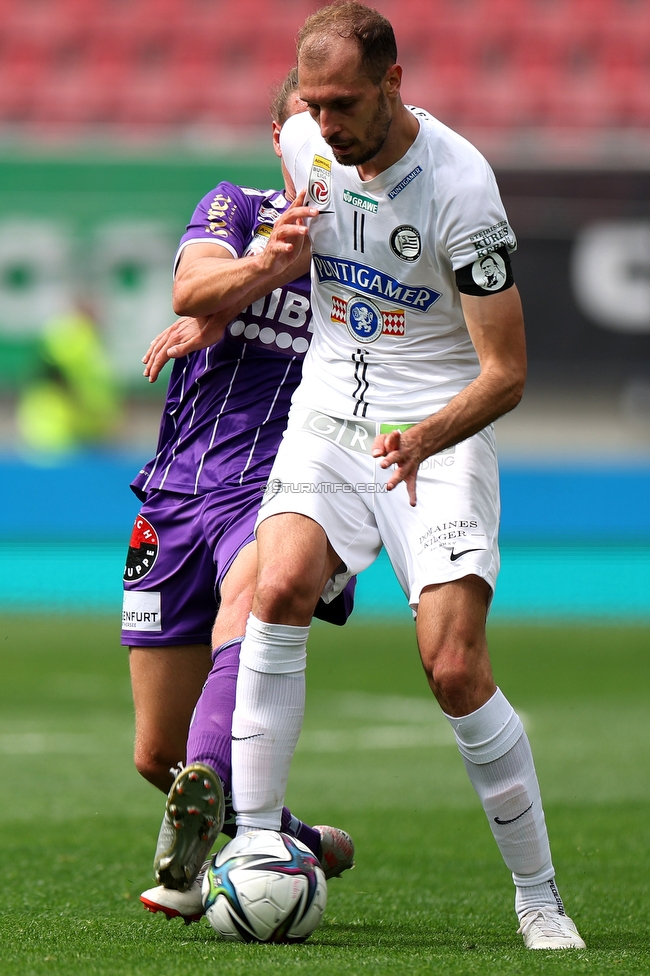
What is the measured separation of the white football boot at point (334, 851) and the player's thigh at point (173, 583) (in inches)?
24.6

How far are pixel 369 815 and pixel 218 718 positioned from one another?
2.51 metres

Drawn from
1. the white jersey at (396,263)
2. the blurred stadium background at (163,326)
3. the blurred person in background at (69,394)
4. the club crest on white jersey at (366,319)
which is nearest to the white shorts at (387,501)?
the white jersey at (396,263)

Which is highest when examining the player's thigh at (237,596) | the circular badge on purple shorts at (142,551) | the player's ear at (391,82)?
the player's ear at (391,82)

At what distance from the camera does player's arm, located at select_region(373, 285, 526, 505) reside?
10.4 feet

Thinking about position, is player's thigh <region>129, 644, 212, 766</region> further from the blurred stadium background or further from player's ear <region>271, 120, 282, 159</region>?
the blurred stadium background

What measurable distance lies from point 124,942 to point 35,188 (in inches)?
433

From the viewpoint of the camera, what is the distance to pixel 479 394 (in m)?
3.24

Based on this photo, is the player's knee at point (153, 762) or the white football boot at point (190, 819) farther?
the player's knee at point (153, 762)

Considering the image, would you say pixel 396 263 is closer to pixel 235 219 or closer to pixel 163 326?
pixel 235 219

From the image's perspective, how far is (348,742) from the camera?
758 centimetres

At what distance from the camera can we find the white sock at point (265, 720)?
10.9ft

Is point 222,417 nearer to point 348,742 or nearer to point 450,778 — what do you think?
point 450,778

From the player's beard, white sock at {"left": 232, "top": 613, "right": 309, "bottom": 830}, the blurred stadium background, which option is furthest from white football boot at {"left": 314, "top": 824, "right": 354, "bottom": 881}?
the blurred stadium background

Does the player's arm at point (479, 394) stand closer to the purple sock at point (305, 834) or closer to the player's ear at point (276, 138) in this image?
the player's ear at point (276, 138)
